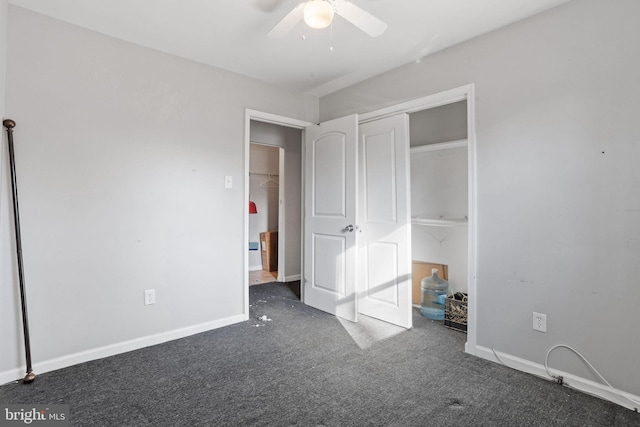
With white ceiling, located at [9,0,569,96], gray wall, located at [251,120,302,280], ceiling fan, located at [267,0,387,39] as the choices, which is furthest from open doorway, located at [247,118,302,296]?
ceiling fan, located at [267,0,387,39]

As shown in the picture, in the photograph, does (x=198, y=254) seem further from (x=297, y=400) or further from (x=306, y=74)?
(x=306, y=74)

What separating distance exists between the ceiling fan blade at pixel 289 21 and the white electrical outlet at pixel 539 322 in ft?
7.75

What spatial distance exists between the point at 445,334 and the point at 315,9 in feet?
8.63

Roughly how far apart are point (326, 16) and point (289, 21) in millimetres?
342

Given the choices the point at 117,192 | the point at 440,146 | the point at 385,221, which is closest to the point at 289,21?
the point at 117,192

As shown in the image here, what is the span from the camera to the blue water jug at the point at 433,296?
126 inches

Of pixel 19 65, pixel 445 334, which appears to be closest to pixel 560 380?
pixel 445 334

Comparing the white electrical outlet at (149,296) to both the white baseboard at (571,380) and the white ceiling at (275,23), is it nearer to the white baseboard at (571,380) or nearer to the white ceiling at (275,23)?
the white ceiling at (275,23)

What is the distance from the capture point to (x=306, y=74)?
3.19 m

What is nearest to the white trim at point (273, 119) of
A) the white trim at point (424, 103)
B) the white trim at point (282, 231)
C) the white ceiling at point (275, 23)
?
the white ceiling at point (275, 23)

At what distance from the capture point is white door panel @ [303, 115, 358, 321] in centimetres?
323

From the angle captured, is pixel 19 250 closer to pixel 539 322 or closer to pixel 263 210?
pixel 539 322

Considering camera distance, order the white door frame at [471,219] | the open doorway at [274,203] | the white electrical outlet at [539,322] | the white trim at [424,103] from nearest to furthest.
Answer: the white electrical outlet at [539,322] → the white door frame at [471,219] → the white trim at [424,103] → the open doorway at [274,203]

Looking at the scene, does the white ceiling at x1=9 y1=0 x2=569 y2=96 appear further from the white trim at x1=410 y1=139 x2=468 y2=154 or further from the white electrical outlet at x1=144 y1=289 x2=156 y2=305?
the white electrical outlet at x1=144 y1=289 x2=156 y2=305
